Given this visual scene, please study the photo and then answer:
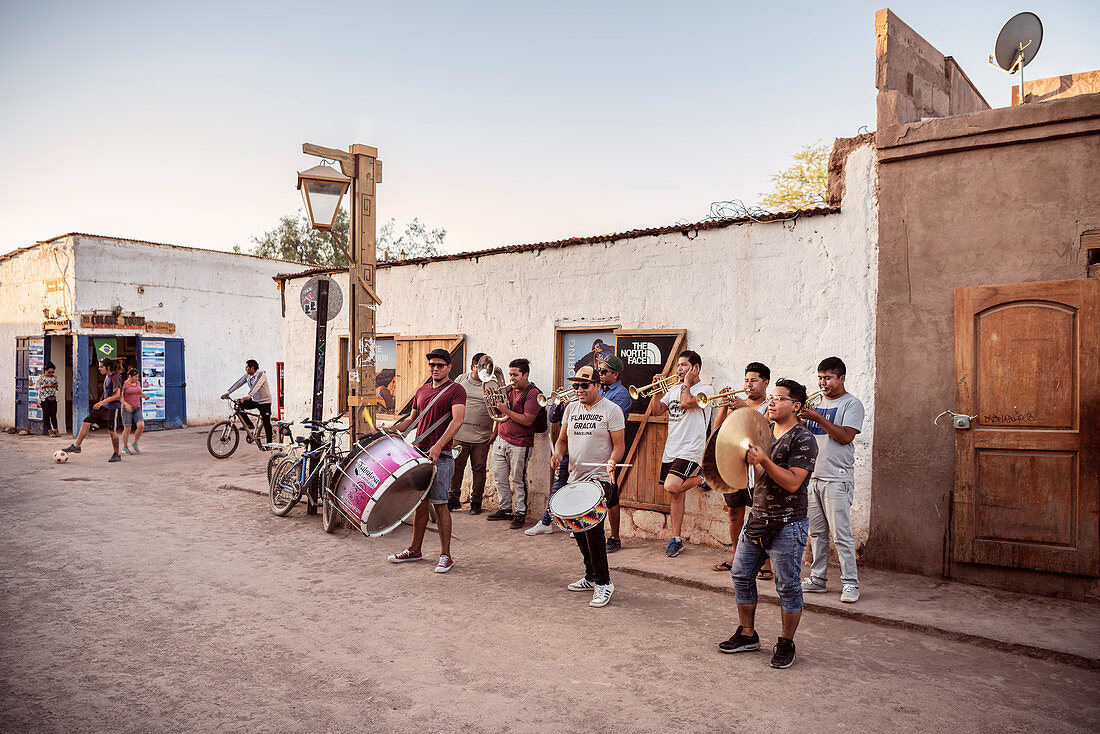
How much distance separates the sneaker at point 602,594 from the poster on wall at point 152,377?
17097 mm

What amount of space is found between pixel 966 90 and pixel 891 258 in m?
3.06

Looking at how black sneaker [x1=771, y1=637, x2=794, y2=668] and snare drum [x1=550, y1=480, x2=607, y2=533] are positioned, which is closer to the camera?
black sneaker [x1=771, y1=637, x2=794, y2=668]

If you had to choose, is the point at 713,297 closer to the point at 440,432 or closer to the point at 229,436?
the point at 440,432

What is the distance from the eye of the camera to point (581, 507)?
17.3ft

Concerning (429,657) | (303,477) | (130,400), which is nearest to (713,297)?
(429,657)

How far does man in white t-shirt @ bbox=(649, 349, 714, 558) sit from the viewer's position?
6.63 metres

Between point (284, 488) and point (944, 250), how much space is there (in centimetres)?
734

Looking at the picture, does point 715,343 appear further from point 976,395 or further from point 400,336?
point 400,336

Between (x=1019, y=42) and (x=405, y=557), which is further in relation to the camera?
(x=1019, y=42)

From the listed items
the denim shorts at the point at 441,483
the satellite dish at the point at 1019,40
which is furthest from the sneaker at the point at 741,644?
the satellite dish at the point at 1019,40

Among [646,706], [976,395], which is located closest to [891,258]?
[976,395]

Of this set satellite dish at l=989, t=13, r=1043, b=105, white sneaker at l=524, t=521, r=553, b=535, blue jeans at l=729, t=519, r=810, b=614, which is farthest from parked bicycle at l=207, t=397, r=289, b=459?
satellite dish at l=989, t=13, r=1043, b=105

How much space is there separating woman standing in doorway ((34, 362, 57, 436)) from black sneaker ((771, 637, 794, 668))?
18.7 meters

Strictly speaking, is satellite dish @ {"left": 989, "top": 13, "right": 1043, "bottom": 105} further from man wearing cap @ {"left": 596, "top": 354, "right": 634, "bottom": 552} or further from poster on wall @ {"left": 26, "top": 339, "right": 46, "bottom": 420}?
poster on wall @ {"left": 26, "top": 339, "right": 46, "bottom": 420}
